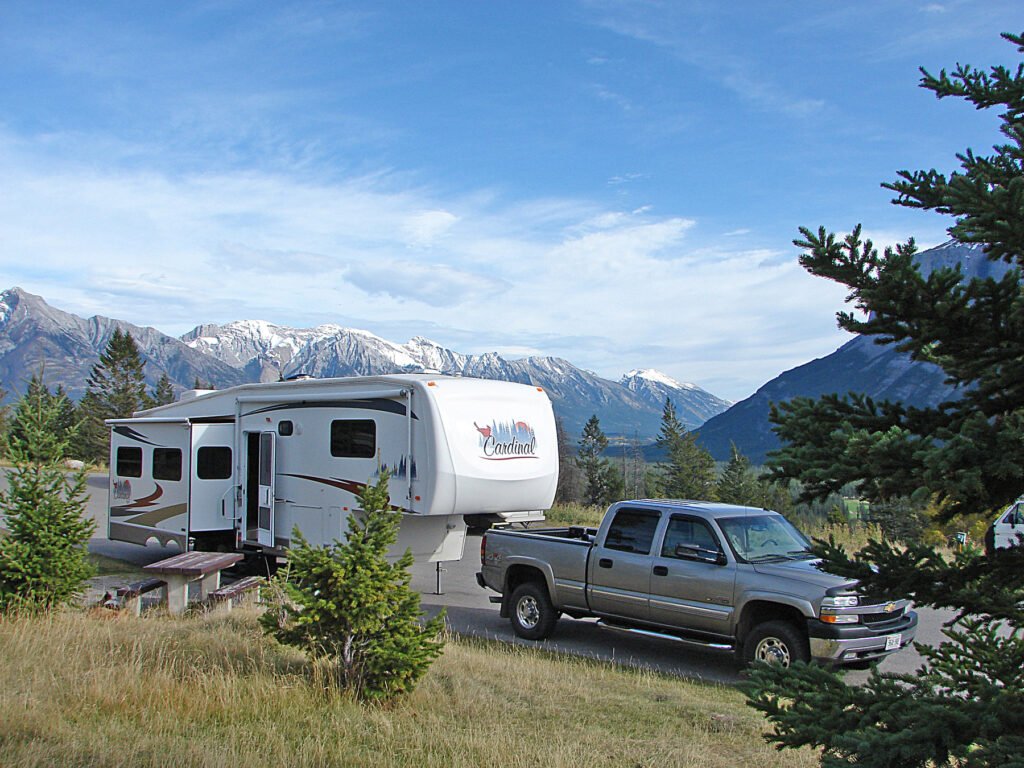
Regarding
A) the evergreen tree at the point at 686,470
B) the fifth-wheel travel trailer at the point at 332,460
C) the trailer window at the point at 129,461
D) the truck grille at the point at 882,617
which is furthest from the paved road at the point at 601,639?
the evergreen tree at the point at 686,470

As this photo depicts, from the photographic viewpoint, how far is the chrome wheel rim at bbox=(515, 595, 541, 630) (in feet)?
35.8

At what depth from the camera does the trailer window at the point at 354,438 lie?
1328 centimetres

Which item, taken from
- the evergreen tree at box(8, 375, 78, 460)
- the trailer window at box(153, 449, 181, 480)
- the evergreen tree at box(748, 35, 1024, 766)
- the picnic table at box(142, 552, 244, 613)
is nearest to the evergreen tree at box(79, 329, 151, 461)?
the trailer window at box(153, 449, 181, 480)

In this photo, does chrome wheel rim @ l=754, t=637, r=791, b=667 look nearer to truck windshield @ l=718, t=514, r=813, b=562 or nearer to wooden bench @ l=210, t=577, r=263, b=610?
truck windshield @ l=718, t=514, r=813, b=562

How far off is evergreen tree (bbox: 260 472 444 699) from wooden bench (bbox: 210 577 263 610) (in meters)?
3.93

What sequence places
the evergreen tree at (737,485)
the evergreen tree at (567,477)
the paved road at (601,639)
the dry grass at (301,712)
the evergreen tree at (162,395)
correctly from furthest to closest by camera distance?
the evergreen tree at (162,395), the evergreen tree at (567,477), the evergreen tree at (737,485), the paved road at (601,639), the dry grass at (301,712)

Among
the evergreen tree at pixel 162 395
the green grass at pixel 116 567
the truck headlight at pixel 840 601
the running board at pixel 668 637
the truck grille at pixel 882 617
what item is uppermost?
the evergreen tree at pixel 162 395

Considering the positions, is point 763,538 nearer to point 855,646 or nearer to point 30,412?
point 855,646

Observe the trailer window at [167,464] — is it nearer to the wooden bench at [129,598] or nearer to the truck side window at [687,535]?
the wooden bench at [129,598]

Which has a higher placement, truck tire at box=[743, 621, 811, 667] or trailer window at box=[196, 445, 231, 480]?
trailer window at box=[196, 445, 231, 480]

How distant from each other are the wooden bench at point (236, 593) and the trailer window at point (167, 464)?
4904 mm

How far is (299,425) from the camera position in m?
14.3

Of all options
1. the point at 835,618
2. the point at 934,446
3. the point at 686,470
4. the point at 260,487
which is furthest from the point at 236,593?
the point at 686,470

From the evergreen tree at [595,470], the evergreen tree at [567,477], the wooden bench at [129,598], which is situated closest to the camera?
the wooden bench at [129,598]
